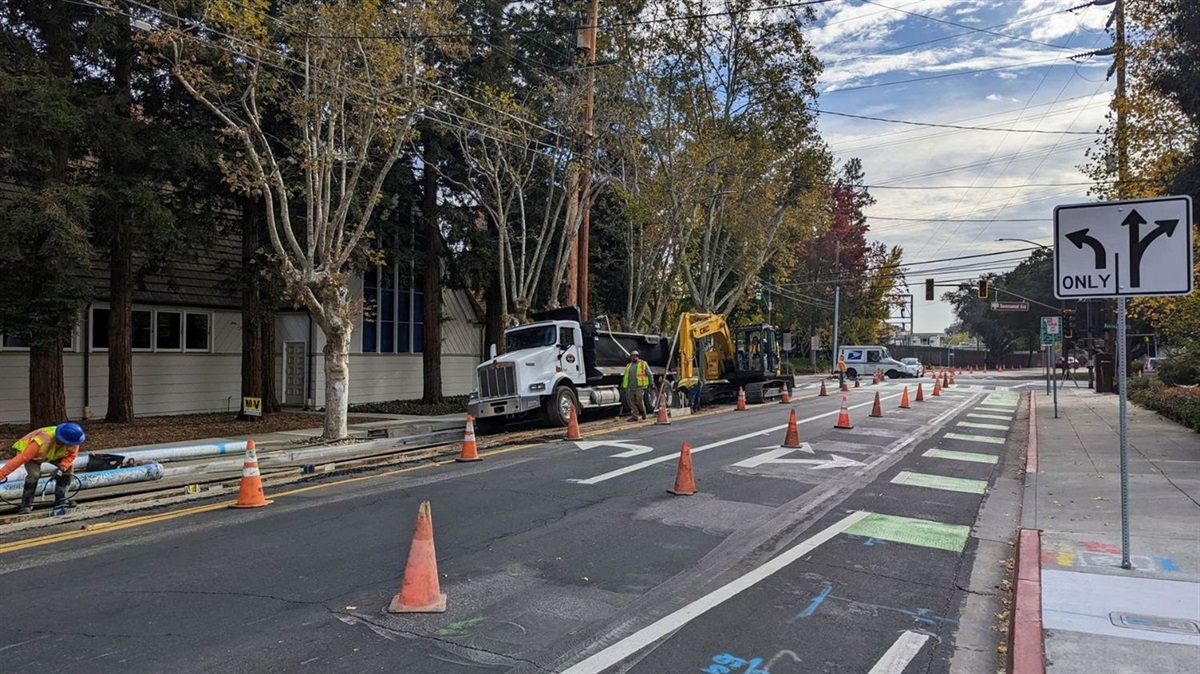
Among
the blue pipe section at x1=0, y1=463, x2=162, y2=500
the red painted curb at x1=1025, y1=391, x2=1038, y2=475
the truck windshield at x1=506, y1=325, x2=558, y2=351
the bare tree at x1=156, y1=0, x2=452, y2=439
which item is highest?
the bare tree at x1=156, y1=0, x2=452, y2=439

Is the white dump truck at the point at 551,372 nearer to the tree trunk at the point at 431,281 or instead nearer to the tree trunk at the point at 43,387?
the tree trunk at the point at 431,281

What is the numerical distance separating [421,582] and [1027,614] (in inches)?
165

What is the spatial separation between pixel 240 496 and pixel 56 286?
8828mm

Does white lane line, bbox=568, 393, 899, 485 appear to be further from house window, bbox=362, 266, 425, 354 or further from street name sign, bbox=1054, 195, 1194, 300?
house window, bbox=362, 266, 425, 354

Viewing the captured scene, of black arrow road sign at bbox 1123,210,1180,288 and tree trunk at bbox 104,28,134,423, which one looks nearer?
black arrow road sign at bbox 1123,210,1180,288

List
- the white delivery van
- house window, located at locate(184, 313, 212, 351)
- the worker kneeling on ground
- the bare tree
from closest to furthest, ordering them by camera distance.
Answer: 1. the worker kneeling on ground
2. the bare tree
3. house window, located at locate(184, 313, 212, 351)
4. the white delivery van

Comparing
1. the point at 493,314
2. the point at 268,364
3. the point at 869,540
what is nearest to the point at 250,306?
the point at 268,364

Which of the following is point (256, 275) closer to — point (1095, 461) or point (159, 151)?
point (159, 151)

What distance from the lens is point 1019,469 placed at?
40.3 ft

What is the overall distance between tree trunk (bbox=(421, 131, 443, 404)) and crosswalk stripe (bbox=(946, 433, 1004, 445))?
52.6 feet

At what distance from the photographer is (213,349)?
2300cm

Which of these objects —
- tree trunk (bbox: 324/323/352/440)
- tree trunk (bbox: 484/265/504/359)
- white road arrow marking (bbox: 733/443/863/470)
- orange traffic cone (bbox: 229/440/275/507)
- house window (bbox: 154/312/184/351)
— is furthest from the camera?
tree trunk (bbox: 484/265/504/359)

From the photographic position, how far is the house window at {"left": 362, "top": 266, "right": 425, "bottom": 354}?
2628 cm

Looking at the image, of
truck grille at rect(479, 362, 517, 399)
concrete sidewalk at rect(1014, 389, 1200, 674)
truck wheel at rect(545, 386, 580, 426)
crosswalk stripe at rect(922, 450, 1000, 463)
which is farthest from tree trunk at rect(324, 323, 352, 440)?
concrete sidewalk at rect(1014, 389, 1200, 674)
